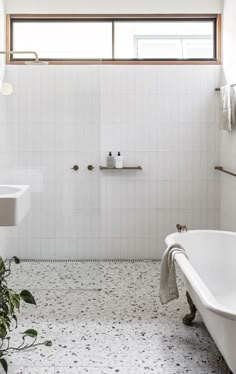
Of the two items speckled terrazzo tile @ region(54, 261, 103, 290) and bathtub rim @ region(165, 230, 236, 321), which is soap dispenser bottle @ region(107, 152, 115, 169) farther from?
bathtub rim @ region(165, 230, 236, 321)

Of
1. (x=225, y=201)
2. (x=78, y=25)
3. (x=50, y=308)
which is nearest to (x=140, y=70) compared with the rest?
(x=78, y=25)

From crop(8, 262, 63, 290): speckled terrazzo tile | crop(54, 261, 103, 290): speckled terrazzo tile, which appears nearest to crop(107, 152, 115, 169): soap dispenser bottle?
crop(54, 261, 103, 290): speckled terrazzo tile

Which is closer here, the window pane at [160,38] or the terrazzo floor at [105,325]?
the terrazzo floor at [105,325]

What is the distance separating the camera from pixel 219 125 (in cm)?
477

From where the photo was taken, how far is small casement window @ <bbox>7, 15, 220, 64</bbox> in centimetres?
484

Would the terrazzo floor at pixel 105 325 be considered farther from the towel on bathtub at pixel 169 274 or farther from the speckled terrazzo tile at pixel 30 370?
the towel on bathtub at pixel 169 274

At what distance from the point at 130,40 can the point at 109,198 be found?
162 cm

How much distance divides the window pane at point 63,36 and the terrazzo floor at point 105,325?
2204 millimetres

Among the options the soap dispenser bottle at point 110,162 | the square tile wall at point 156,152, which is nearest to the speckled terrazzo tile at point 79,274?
the square tile wall at point 156,152

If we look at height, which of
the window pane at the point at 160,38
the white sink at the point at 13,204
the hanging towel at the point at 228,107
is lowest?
the white sink at the point at 13,204

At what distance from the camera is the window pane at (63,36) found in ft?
15.9
